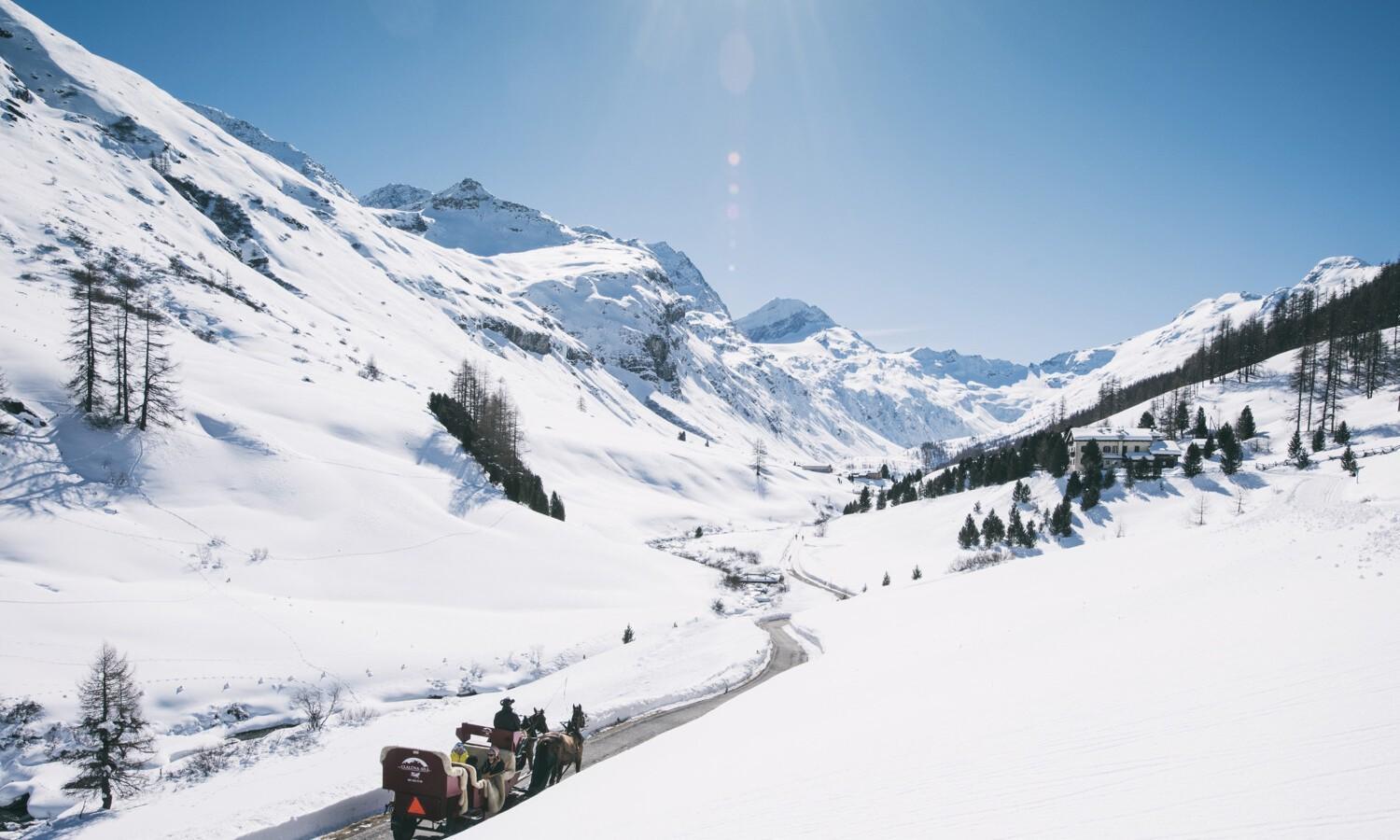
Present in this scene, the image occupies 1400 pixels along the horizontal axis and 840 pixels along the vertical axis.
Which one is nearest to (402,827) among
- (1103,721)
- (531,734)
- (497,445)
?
(531,734)

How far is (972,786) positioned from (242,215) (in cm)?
16592

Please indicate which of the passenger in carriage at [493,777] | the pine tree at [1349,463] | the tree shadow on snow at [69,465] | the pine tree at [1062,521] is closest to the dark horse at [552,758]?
the passenger in carriage at [493,777]

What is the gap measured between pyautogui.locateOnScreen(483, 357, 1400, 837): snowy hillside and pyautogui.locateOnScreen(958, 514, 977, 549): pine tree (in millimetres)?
36741

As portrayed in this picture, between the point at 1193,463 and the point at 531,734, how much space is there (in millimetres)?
66672

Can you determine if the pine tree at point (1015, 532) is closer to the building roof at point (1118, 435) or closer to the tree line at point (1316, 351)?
the building roof at point (1118, 435)

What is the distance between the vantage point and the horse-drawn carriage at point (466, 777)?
29.9 ft

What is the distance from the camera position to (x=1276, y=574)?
1506 centimetres

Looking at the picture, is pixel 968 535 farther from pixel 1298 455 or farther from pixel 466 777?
pixel 466 777

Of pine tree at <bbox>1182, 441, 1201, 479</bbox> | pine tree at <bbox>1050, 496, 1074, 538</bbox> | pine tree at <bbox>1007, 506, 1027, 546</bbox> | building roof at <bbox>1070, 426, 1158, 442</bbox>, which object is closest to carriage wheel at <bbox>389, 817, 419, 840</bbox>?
pine tree at <bbox>1007, 506, 1027, 546</bbox>

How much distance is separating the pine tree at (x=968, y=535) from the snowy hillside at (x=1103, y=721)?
3674cm

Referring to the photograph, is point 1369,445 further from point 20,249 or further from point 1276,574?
point 20,249

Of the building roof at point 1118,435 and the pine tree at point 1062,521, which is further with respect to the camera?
the building roof at point 1118,435

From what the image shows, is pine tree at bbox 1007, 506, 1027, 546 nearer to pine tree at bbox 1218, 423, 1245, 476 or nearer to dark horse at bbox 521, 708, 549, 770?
pine tree at bbox 1218, 423, 1245, 476

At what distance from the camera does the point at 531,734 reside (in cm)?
1335
